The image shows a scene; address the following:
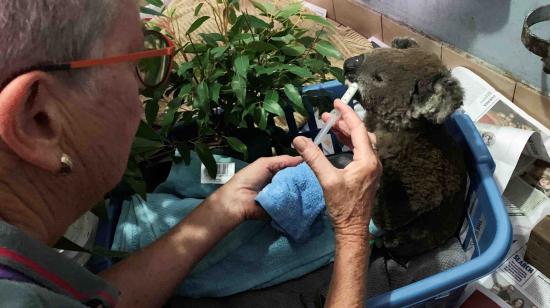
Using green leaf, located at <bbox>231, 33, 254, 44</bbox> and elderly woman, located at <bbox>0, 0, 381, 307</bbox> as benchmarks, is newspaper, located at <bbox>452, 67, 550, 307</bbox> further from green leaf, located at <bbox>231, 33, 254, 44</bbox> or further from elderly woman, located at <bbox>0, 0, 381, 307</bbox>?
green leaf, located at <bbox>231, 33, 254, 44</bbox>

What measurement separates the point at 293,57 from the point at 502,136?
0.56m

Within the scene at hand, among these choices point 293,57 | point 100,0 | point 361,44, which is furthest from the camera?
point 361,44

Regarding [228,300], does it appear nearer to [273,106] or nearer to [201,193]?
[201,193]

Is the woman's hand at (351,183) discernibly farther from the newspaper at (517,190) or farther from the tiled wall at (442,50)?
the tiled wall at (442,50)

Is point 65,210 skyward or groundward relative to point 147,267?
skyward

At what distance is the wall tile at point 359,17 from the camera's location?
6.14 feet

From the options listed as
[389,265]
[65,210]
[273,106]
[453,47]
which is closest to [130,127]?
[65,210]

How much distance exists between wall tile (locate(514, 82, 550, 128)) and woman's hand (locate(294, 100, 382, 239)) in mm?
731

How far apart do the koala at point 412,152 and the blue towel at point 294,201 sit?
0.14m

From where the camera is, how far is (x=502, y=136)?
1.18 m

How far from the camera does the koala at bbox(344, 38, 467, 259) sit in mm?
913

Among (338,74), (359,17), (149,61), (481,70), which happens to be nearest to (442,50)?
(481,70)

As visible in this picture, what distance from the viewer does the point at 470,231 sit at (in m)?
1.04

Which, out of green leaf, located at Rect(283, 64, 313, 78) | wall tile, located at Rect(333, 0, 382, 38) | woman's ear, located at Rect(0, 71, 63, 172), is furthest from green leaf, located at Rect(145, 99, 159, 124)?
wall tile, located at Rect(333, 0, 382, 38)
